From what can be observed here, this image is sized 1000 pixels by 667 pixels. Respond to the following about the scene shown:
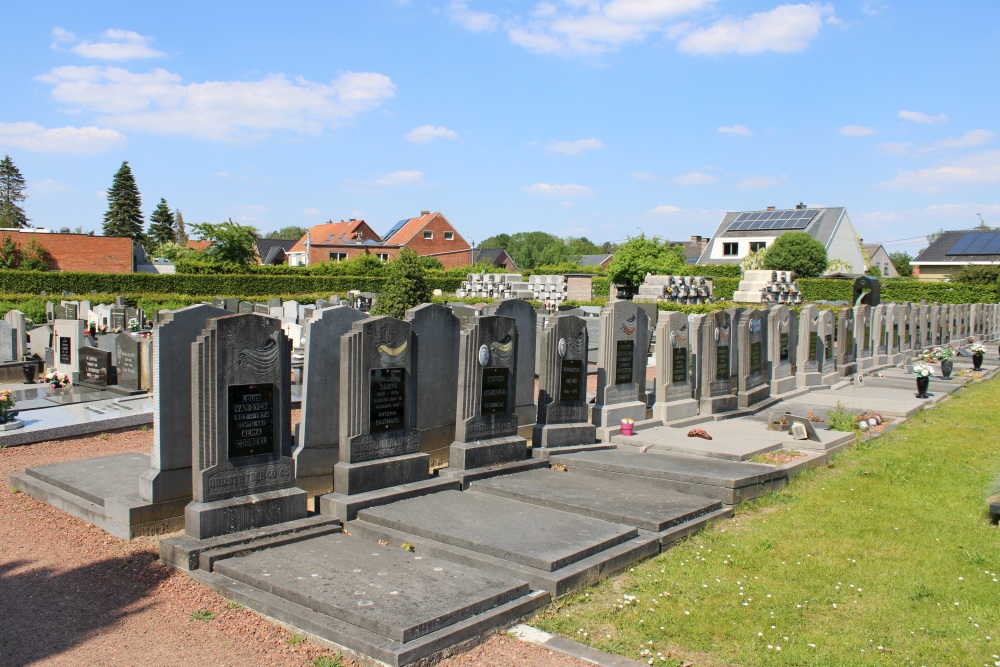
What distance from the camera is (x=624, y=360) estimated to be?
37.4 feet

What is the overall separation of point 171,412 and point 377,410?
6.25ft

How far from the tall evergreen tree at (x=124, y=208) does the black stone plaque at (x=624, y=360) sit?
233 feet

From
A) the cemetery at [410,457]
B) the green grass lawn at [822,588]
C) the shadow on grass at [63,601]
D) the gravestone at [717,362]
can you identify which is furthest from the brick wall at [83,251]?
the green grass lawn at [822,588]

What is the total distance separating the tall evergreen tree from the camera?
7181 centimetres

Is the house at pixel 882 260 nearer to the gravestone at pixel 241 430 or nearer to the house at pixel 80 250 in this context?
the house at pixel 80 250

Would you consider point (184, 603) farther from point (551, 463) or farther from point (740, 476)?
point (740, 476)

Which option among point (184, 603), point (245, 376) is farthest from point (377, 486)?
point (184, 603)

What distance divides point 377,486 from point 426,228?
6134 centimetres

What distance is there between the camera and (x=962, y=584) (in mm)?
5828

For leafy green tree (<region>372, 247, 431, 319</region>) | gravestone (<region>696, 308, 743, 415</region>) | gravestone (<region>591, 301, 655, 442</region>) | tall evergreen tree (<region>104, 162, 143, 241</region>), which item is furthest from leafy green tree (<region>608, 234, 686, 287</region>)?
tall evergreen tree (<region>104, 162, 143, 241</region>)

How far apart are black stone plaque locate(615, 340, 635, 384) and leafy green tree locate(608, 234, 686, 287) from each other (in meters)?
29.8

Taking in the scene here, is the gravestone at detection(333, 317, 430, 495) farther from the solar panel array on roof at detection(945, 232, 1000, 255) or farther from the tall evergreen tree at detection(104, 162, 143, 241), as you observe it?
the tall evergreen tree at detection(104, 162, 143, 241)

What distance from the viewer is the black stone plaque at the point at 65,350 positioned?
1442 cm

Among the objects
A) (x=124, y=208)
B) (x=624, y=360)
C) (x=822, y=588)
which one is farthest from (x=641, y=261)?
(x=124, y=208)
